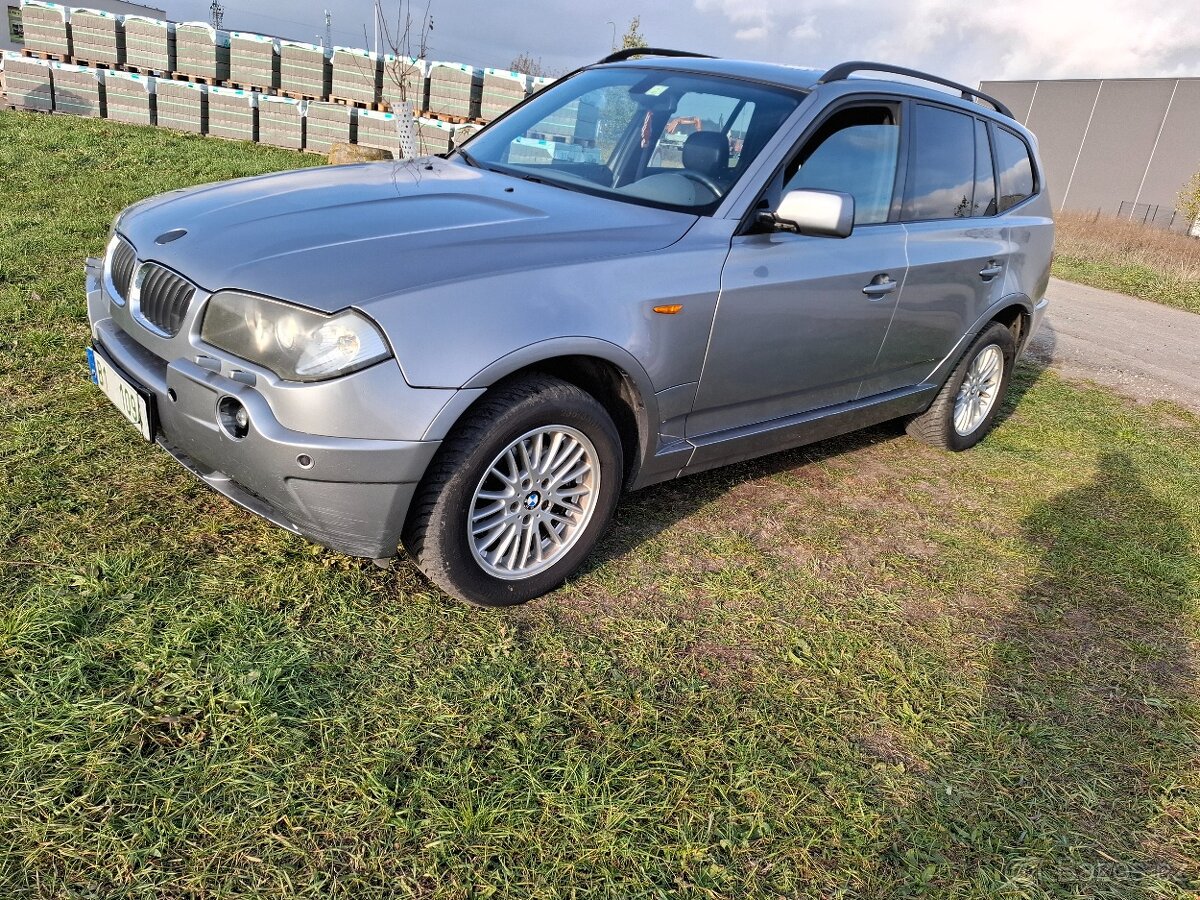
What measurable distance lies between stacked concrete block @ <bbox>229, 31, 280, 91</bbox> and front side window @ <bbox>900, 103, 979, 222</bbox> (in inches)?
527

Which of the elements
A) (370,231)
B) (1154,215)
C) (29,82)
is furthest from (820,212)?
(1154,215)

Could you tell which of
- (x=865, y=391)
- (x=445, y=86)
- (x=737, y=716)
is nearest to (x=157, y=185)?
(x=445, y=86)

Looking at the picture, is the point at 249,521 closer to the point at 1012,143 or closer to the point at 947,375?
the point at 947,375

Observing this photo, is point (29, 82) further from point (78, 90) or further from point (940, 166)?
point (940, 166)

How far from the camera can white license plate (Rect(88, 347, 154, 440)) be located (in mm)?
2628

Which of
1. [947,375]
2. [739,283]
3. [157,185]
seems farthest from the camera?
[157,185]

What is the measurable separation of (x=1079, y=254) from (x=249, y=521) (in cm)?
1933

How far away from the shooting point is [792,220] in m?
3.15

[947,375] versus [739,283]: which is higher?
[739,283]

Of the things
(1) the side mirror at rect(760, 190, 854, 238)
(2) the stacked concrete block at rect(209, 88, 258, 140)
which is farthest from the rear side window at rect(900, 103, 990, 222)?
(2) the stacked concrete block at rect(209, 88, 258, 140)

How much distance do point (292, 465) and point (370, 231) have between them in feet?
2.63

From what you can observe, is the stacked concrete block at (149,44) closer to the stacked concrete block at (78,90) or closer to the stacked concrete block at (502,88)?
the stacked concrete block at (78,90)

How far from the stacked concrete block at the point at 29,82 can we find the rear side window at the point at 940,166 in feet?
49.7

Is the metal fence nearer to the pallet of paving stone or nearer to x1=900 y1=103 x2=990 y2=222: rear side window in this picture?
the pallet of paving stone
